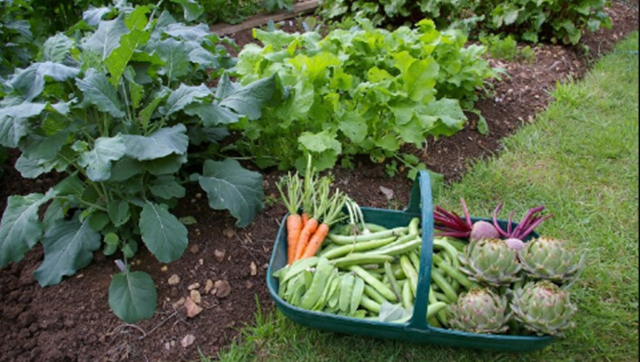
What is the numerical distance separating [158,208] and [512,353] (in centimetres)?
169

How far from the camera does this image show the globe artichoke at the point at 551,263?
2.07 metres

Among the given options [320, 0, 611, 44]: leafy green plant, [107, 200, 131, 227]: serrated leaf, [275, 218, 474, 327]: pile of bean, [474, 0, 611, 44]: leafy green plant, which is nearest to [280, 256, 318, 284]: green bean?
[275, 218, 474, 327]: pile of bean

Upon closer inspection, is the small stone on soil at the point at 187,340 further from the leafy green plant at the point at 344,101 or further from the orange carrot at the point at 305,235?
the leafy green plant at the point at 344,101

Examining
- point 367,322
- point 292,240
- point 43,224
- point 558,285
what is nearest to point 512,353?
point 558,285

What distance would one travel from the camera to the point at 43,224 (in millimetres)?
2492

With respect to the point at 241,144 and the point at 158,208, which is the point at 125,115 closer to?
the point at 158,208

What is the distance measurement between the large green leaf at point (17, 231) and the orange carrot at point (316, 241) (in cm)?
121

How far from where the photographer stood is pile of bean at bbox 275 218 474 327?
2.15 m

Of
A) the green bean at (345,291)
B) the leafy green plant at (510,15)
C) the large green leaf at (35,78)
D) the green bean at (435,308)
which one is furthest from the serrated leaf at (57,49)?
the leafy green plant at (510,15)

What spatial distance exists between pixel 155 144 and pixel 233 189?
1.73ft

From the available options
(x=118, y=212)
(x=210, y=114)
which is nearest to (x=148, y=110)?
(x=210, y=114)

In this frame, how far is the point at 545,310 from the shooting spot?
1939 mm

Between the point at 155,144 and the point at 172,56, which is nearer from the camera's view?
the point at 155,144

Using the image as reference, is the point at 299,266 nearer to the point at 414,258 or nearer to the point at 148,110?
the point at 414,258
